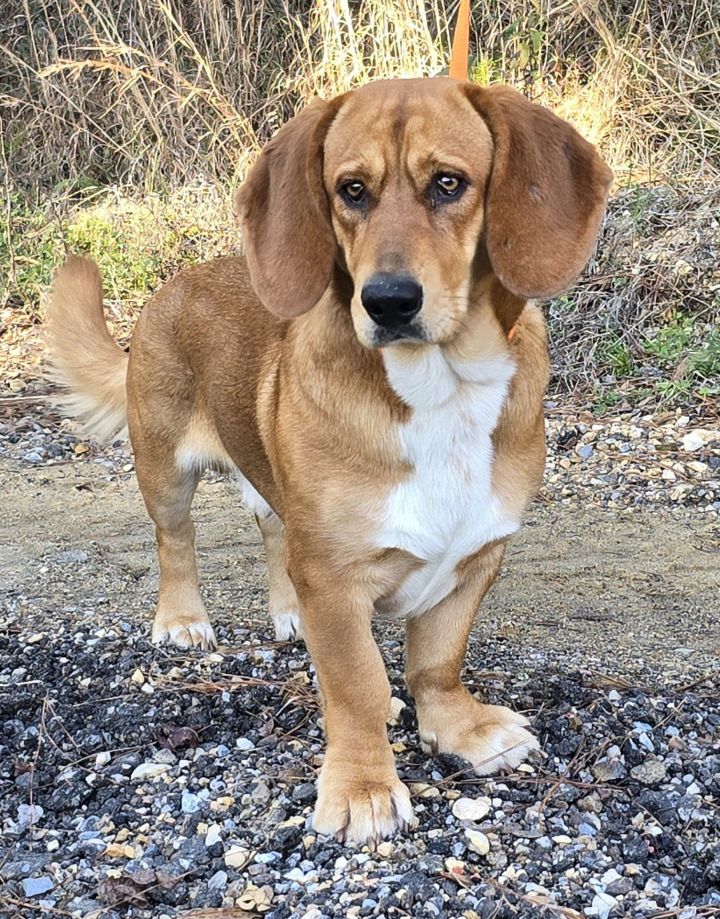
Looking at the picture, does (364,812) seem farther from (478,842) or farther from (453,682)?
(453,682)

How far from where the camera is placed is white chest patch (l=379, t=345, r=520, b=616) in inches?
114

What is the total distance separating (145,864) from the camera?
284 centimetres

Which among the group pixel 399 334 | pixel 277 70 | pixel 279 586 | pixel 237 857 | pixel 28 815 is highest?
pixel 399 334

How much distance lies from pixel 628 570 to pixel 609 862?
2.03 metres

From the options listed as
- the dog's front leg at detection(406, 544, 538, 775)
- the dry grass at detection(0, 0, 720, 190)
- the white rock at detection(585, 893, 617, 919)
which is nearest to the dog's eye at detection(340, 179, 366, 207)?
the dog's front leg at detection(406, 544, 538, 775)

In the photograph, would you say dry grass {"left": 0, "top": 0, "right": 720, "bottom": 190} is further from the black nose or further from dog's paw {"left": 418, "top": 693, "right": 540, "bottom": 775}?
the black nose

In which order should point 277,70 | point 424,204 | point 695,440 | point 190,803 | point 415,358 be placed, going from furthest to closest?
1. point 277,70
2. point 695,440
3. point 190,803
4. point 415,358
5. point 424,204

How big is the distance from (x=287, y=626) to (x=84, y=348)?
4.84 ft

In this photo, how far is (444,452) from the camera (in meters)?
2.94

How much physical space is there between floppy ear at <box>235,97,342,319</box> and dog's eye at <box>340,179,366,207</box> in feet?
0.29

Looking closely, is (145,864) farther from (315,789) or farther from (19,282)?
(19,282)

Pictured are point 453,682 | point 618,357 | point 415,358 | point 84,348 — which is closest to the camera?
point 415,358

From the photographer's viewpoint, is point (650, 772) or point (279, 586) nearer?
Result: point (650, 772)

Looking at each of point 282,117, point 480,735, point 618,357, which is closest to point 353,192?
point 480,735
